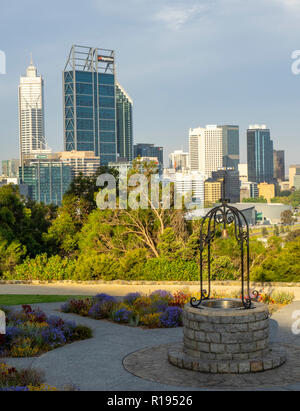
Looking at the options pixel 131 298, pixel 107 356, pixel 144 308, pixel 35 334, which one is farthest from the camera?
pixel 131 298

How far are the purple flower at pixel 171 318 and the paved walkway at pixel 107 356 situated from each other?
373 millimetres

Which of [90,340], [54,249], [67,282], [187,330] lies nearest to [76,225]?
[54,249]

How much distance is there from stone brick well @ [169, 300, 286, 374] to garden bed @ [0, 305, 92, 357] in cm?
312

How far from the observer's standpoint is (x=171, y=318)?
13.3 m

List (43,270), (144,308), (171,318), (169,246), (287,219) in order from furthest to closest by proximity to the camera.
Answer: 1. (287,219)
2. (169,246)
3. (43,270)
4. (144,308)
5. (171,318)

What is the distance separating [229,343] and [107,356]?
8.52ft

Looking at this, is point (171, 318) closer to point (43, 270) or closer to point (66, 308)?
point (66, 308)

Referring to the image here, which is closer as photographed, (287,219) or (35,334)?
(35,334)

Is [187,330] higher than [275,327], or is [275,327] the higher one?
[187,330]

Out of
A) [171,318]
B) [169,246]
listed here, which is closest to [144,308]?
[171,318]

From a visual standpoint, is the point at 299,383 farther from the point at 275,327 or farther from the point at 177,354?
the point at 275,327

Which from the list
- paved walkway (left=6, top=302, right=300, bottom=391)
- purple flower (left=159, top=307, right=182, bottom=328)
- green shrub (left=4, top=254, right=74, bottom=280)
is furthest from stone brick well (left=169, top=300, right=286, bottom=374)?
green shrub (left=4, top=254, right=74, bottom=280)
